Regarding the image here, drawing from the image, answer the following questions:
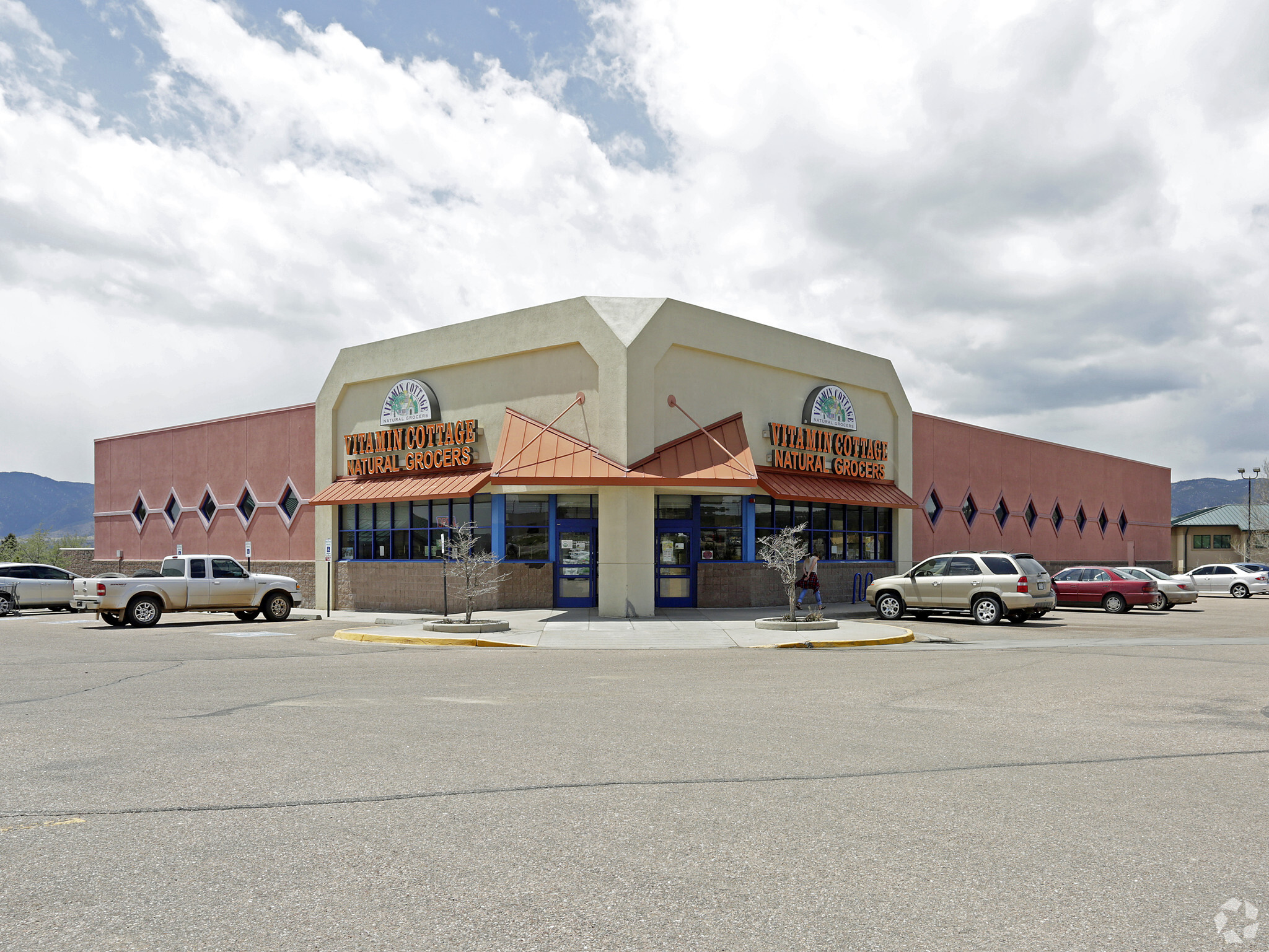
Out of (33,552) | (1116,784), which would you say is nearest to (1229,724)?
(1116,784)

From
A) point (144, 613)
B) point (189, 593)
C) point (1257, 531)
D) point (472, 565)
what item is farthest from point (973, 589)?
point (1257, 531)

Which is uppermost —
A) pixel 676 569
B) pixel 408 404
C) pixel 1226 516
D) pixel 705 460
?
pixel 408 404

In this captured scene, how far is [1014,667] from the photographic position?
Result: 47.4ft

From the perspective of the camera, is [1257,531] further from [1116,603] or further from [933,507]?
[1116,603]

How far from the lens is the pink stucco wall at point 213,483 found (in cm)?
3288

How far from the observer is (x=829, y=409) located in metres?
29.3

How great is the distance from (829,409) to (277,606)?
1729cm

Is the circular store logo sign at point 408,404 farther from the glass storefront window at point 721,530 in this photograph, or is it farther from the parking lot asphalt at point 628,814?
the parking lot asphalt at point 628,814

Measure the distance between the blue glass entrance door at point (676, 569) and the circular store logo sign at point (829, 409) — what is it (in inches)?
229

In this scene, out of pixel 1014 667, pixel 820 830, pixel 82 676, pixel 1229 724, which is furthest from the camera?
pixel 1014 667

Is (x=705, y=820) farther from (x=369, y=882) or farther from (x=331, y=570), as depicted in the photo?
(x=331, y=570)

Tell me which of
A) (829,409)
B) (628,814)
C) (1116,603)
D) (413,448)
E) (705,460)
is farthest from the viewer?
(829,409)

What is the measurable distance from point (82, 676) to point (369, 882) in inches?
405

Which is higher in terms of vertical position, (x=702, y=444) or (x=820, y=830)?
(x=702, y=444)
